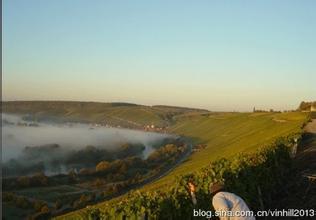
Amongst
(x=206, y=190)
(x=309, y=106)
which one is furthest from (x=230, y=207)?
(x=309, y=106)

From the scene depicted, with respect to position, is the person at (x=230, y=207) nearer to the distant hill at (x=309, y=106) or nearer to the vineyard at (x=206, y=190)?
the vineyard at (x=206, y=190)

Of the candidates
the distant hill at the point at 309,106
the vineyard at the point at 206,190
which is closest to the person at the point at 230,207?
the vineyard at the point at 206,190

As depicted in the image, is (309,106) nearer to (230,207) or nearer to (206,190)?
(206,190)

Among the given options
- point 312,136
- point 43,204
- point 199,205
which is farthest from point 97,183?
point 199,205

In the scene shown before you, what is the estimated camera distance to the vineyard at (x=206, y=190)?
16500 millimetres

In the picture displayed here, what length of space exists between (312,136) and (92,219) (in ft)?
170

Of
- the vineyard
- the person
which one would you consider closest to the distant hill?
the vineyard

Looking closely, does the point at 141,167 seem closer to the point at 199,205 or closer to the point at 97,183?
the point at 97,183

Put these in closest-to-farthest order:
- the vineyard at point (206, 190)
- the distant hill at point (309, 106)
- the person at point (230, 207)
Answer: the person at point (230, 207)
the vineyard at point (206, 190)
the distant hill at point (309, 106)

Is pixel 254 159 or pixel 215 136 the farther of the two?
pixel 215 136

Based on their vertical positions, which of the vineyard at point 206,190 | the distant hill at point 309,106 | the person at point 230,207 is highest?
the distant hill at point 309,106

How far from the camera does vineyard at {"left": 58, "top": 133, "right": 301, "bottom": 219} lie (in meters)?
16.5

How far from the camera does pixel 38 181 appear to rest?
124m

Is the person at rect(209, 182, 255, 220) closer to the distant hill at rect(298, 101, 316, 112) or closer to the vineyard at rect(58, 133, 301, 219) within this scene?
the vineyard at rect(58, 133, 301, 219)
